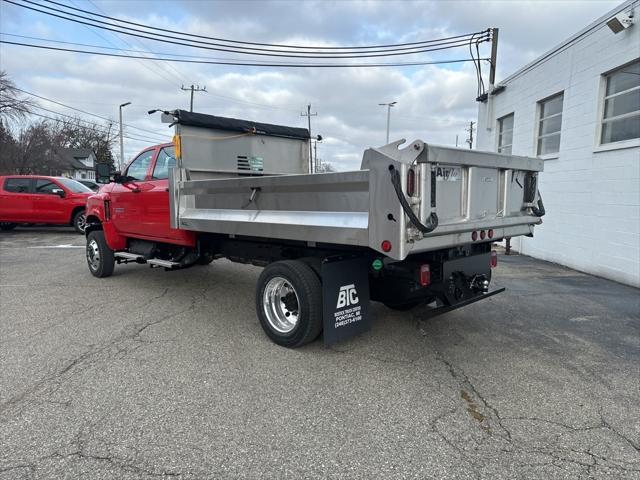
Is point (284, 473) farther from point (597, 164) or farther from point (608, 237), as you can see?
point (597, 164)

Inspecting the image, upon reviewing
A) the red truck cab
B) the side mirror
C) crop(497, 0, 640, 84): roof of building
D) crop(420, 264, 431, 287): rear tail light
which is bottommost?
crop(420, 264, 431, 287): rear tail light

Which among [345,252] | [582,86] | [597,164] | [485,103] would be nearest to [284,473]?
[345,252]

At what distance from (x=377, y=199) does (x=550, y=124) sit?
8980 millimetres

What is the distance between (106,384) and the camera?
354 cm

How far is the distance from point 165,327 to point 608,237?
7.66m

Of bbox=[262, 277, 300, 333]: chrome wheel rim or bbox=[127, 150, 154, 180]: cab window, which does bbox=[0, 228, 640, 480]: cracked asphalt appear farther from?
bbox=[127, 150, 154, 180]: cab window

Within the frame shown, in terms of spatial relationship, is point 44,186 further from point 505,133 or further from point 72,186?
point 505,133

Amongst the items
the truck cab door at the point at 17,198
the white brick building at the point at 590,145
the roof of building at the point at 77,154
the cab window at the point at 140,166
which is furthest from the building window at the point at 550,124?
the roof of building at the point at 77,154

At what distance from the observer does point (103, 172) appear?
21.9 ft

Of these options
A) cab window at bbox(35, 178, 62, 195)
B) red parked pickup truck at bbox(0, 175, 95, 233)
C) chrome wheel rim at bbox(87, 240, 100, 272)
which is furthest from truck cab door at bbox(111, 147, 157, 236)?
cab window at bbox(35, 178, 62, 195)

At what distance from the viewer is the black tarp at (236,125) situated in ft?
18.3

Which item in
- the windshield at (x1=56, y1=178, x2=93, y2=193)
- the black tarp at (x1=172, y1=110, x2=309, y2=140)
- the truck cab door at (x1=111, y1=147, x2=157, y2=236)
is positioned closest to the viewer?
the black tarp at (x1=172, y1=110, x2=309, y2=140)

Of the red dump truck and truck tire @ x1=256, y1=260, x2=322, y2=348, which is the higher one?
the red dump truck

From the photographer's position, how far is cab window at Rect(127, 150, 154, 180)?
6.36m
